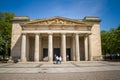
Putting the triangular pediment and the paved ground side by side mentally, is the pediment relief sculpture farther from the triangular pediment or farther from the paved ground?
the paved ground

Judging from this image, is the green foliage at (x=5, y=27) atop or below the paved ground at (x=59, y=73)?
atop

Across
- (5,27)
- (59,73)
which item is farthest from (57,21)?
(59,73)

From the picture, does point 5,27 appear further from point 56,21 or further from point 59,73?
point 59,73

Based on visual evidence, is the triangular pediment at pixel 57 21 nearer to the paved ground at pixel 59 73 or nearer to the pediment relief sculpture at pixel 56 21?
the pediment relief sculpture at pixel 56 21

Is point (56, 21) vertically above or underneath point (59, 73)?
above


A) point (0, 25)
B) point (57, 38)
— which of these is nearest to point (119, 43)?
point (57, 38)

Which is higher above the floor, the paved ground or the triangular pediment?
the triangular pediment

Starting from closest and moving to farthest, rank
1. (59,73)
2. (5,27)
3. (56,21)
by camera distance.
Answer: (59,73), (56,21), (5,27)

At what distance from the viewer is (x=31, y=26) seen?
3266 centimetres

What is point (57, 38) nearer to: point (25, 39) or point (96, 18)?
point (25, 39)

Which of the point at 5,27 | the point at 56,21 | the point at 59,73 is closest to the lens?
the point at 59,73


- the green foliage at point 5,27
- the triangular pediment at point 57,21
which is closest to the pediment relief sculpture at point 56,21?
the triangular pediment at point 57,21

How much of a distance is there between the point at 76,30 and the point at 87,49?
20.8 feet

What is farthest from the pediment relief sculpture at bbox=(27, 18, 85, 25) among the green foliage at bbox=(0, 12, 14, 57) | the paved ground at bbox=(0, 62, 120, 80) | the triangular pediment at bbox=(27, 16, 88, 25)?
the paved ground at bbox=(0, 62, 120, 80)
